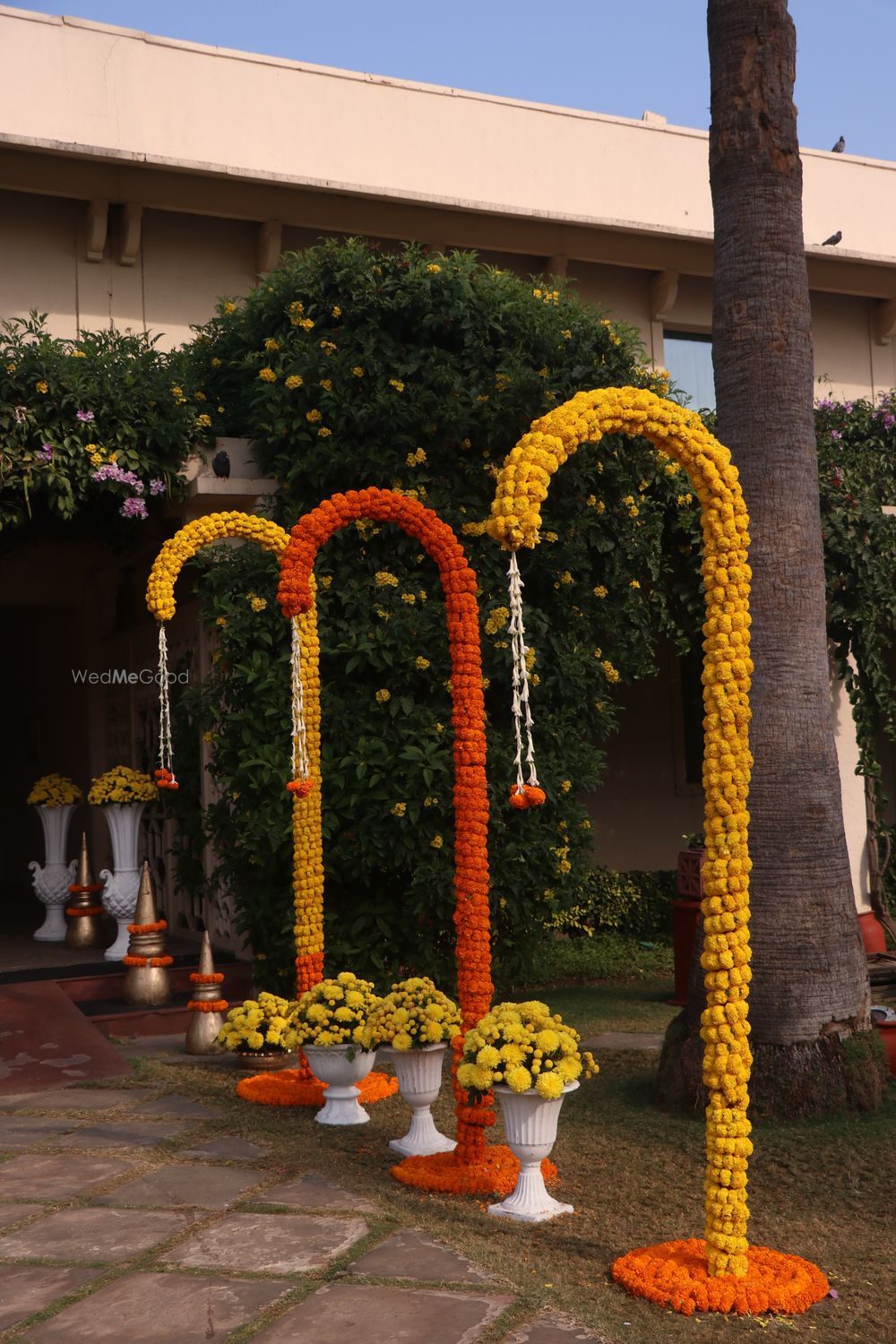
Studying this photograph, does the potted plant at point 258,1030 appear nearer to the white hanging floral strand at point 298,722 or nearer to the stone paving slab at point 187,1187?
the stone paving slab at point 187,1187

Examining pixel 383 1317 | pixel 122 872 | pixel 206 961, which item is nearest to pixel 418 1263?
pixel 383 1317

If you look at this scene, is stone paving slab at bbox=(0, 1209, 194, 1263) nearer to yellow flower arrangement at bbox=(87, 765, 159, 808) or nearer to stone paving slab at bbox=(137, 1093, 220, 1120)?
stone paving slab at bbox=(137, 1093, 220, 1120)

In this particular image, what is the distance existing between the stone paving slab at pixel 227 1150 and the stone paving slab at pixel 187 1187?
0.14 metres

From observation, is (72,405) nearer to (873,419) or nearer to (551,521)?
(551,521)

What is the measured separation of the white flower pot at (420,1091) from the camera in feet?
16.9

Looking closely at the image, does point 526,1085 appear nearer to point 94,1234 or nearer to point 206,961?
point 94,1234

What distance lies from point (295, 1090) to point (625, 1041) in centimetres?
207

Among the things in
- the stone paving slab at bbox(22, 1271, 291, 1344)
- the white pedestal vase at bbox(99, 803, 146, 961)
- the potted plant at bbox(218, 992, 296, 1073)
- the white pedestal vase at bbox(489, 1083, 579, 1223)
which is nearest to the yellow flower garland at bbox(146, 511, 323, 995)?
the potted plant at bbox(218, 992, 296, 1073)

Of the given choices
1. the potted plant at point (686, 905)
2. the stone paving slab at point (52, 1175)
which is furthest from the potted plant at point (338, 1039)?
the potted plant at point (686, 905)

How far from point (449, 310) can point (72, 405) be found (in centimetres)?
241

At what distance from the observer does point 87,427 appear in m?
8.15

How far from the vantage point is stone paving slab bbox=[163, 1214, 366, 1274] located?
402cm

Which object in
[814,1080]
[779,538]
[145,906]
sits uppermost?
[779,538]

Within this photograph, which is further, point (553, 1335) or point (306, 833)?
point (306, 833)
